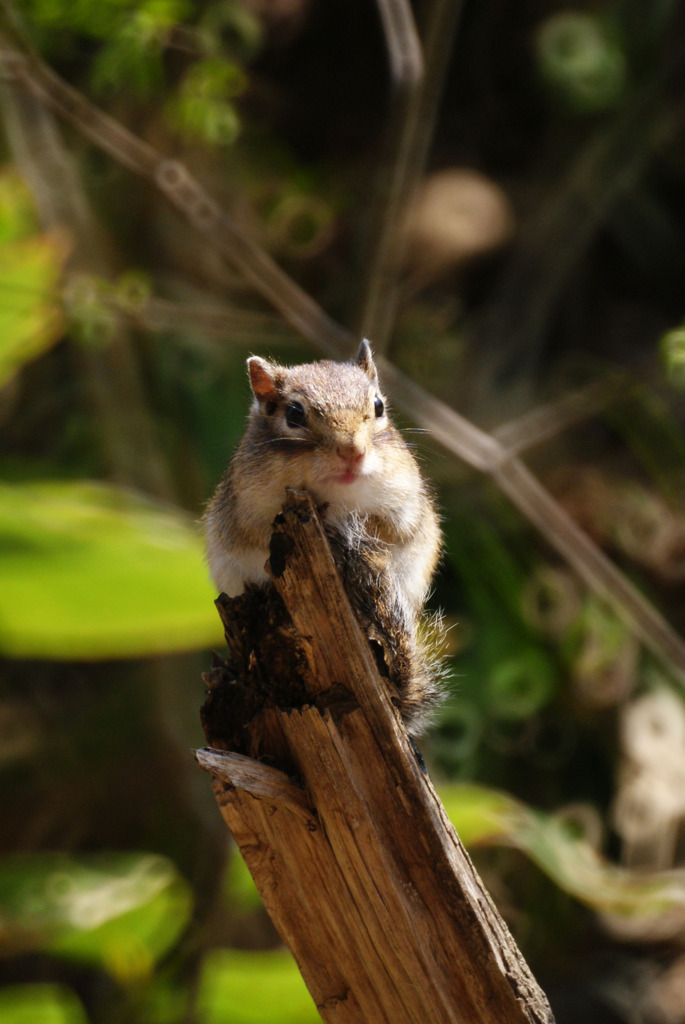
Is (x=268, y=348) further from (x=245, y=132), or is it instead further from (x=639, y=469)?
(x=639, y=469)

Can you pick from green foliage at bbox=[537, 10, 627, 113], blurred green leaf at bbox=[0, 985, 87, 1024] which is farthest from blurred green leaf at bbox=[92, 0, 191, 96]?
blurred green leaf at bbox=[0, 985, 87, 1024]

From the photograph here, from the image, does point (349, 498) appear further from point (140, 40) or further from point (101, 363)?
point (101, 363)

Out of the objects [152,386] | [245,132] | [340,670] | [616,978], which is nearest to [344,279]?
[245,132]

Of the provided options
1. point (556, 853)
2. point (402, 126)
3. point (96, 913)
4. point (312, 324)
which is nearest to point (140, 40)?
point (402, 126)

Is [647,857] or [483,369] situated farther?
[483,369]

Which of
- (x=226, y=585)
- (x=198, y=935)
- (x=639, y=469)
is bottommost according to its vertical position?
(x=198, y=935)

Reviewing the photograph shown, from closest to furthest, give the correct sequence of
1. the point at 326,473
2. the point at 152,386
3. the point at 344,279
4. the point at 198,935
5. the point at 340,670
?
the point at 340,670
the point at 326,473
the point at 198,935
the point at 152,386
the point at 344,279
